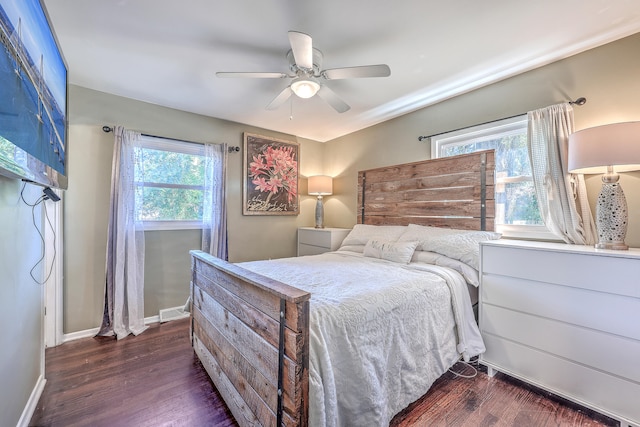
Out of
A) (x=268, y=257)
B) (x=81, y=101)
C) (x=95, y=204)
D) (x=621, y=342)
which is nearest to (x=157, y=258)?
(x=95, y=204)

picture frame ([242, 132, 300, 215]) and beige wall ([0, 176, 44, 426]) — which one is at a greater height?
picture frame ([242, 132, 300, 215])

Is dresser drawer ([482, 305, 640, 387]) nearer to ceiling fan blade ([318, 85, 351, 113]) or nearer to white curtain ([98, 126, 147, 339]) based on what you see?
ceiling fan blade ([318, 85, 351, 113])

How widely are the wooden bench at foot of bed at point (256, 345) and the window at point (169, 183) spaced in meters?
1.53

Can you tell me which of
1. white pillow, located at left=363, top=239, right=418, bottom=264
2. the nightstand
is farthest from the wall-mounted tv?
the nightstand

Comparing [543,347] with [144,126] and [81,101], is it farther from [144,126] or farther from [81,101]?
[81,101]

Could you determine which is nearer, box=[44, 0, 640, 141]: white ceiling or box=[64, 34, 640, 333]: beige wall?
box=[44, 0, 640, 141]: white ceiling

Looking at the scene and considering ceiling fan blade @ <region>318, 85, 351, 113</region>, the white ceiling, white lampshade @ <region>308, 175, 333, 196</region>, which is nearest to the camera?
the white ceiling

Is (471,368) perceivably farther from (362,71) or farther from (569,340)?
(362,71)

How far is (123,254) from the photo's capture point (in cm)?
263

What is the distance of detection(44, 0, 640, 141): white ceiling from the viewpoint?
159 centimetres

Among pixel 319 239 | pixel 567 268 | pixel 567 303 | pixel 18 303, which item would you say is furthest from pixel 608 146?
pixel 18 303

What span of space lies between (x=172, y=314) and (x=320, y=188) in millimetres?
2504

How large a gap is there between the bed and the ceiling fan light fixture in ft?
4.46

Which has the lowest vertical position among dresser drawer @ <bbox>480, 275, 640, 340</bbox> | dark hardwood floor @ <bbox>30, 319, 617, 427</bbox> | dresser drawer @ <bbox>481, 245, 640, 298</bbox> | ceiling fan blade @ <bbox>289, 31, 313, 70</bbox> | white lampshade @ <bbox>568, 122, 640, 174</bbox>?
dark hardwood floor @ <bbox>30, 319, 617, 427</bbox>
